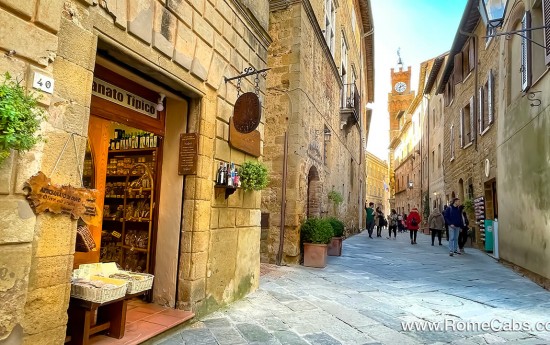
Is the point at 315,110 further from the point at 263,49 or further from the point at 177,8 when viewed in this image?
the point at 177,8

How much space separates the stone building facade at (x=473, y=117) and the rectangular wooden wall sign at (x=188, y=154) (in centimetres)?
905

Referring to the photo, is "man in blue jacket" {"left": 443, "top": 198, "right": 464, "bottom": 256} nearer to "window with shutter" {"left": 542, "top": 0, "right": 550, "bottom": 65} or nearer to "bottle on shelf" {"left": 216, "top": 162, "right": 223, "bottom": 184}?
"window with shutter" {"left": 542, "top": 0, "right": 550, "bottom": 65}

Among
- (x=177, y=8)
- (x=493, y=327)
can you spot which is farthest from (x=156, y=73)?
(x=493, y=327)

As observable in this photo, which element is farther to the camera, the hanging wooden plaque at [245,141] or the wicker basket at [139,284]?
the hanging wooden plaque at [245,141]

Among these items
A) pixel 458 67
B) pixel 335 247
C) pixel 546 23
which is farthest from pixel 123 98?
pixel 458 67

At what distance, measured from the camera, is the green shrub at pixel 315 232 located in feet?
26.6

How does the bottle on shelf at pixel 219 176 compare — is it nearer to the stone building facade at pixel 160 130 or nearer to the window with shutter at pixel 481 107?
the stone building facade at pixel 160 130

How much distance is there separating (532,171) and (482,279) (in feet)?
7.46

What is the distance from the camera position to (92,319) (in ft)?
10.7

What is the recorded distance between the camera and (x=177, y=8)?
376cm

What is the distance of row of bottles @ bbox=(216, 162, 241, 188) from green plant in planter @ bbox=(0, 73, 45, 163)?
2.34m

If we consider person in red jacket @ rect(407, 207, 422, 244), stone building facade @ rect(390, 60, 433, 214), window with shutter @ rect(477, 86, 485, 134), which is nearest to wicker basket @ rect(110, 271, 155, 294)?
window with shutter @ rect(477, 86, 485, 134)

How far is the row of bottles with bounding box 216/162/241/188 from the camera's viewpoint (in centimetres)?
448

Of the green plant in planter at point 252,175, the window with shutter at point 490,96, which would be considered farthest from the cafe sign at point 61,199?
the window with shutter at point 490,96
